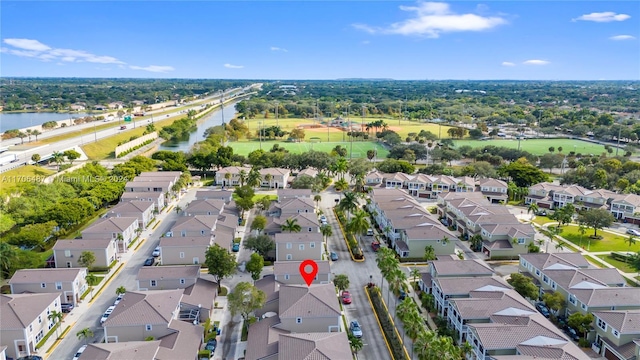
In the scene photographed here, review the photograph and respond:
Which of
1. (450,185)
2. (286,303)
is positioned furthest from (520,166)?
(286,303)

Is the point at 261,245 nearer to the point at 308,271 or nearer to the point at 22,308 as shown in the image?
the point at 308,271

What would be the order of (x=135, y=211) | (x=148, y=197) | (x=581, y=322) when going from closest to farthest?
(x=581, y=322)
(x=135, y=211)
(x=148, y=197)

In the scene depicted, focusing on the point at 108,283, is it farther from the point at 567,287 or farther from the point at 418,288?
the point at 567,287

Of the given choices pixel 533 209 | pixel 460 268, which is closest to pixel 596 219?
pixel 533 209

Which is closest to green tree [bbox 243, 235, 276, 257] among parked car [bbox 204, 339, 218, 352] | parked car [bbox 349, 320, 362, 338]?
parked car [bbox 204, 339, 218, 352]

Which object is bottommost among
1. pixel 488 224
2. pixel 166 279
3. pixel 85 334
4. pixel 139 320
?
pixel 85 334

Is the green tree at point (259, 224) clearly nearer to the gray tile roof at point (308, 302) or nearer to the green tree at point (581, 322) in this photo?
the gray tile roof at point (308, 302)
